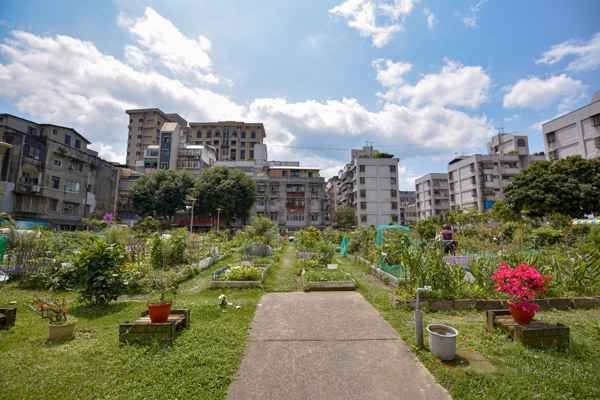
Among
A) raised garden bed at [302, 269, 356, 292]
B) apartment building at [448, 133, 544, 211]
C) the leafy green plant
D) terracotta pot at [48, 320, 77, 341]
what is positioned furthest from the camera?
apartment building at [448, 133, 544, 211]

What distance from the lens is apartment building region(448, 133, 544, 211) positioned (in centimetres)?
5669

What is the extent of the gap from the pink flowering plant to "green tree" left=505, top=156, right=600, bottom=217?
31942 millimetres

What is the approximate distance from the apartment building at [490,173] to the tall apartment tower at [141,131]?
86638 mm

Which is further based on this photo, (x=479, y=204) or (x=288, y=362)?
(x=479, y=204)

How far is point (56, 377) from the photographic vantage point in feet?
12.5

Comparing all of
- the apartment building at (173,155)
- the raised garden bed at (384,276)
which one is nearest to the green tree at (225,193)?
the apartment building at (173,155)

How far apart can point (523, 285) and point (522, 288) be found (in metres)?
0.11

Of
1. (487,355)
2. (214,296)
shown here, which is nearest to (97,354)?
(214,296)

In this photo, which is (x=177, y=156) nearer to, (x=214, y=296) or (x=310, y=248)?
(x=310, y=248)

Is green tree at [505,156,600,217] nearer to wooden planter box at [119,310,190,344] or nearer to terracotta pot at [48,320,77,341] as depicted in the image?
wooden planter box at [119,310,190,344]

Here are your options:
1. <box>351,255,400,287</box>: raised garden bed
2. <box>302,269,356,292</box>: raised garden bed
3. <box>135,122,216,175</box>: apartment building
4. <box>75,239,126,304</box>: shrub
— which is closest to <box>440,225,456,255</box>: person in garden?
<box>351,255,400,287</box>: raised garden bed

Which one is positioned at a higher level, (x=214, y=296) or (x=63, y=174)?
(x=63, y=174)

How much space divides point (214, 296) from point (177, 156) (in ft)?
194

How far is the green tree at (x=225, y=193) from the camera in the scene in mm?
42750
